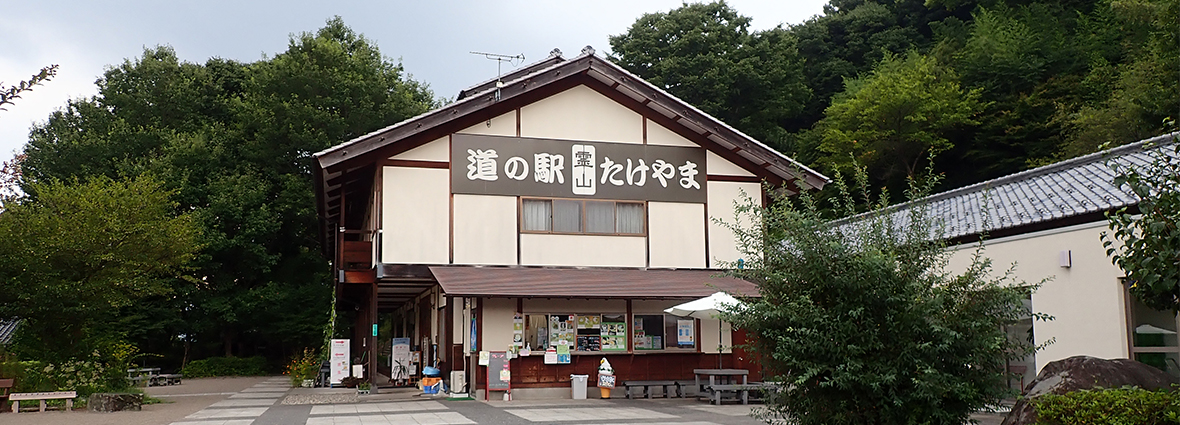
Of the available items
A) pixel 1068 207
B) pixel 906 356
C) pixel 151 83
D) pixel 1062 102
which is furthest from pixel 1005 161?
pixel 151 83

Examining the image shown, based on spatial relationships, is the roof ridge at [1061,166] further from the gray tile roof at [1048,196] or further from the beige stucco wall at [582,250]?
the beige stucco wall at [582,250]

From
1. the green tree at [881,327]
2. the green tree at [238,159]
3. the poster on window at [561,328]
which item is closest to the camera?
the green tree at [881,327]

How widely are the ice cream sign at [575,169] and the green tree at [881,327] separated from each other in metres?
10.6

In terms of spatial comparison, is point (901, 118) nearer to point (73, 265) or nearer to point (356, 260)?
point (356, 260)

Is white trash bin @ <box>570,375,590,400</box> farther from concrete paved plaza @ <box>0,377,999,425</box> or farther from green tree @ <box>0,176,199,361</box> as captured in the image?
green tree @ <box>0,176,199,361</box>

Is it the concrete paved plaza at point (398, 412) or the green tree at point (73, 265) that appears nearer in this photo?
the concrete paved plaza at point (398, 412)

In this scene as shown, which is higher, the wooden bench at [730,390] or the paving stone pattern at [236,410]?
the wooden bench at [730,390]

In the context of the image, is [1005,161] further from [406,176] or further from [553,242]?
[406,176]

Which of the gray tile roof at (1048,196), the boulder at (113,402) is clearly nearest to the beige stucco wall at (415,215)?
the boulder at (113,402)

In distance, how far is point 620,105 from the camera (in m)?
19.0

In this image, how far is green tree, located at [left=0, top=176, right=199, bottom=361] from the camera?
1673cm

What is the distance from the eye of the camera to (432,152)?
58.3 ft

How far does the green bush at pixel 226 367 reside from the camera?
32.5 metres

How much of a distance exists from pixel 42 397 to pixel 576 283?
9.30m
